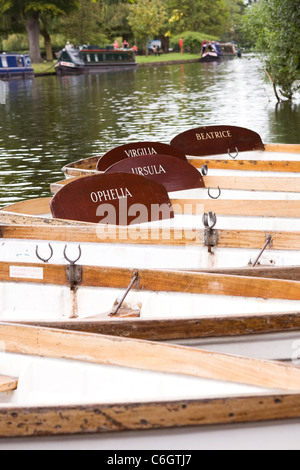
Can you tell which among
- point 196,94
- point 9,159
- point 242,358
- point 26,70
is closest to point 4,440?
point 242,358

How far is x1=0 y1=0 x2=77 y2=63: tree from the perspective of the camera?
195ft

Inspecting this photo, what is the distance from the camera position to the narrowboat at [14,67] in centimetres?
5103

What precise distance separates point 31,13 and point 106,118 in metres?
37.6

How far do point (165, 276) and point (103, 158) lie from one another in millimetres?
5614

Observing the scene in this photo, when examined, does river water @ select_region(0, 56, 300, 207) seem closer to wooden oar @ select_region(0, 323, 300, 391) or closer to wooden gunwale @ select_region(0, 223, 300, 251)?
wooden gunwale @ select_region(0, 223, 300, 251)

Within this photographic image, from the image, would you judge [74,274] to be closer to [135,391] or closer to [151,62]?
[135,391]

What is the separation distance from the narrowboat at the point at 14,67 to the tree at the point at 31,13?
785 centimetres

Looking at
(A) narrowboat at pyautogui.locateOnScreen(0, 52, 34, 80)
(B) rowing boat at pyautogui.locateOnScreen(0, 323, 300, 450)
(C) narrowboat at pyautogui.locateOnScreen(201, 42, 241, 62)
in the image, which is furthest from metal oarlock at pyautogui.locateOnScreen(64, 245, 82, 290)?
(C) narrowboat at pyautogui.locateOnScreen(201, 42, 241, 62)

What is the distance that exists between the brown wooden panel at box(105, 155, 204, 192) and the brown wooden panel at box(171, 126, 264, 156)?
2.58m

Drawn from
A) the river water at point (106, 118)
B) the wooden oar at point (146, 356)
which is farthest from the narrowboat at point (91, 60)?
the wooden oar at point (146, 356)

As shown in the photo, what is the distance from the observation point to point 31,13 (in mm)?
60219

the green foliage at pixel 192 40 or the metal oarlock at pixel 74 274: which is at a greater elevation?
the green foliage at pixel 192 40

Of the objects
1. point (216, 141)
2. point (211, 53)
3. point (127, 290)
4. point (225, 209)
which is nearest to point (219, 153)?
point (216, 141)

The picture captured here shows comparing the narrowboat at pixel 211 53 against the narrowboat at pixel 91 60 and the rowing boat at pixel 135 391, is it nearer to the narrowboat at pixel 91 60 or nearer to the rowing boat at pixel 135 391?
the narrowboat at pixel 91 60
